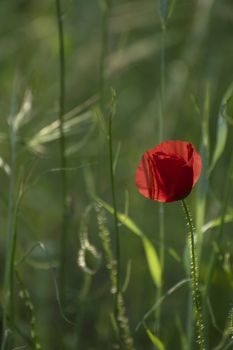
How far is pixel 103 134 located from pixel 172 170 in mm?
581

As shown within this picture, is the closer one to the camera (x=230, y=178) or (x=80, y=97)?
(x=230, y=178)

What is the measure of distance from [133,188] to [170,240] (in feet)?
0.49

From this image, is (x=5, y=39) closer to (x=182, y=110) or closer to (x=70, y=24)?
(x=70, y=24)

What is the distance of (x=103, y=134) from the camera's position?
60.6 inches

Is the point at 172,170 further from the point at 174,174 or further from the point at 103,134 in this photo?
the point at 103,134

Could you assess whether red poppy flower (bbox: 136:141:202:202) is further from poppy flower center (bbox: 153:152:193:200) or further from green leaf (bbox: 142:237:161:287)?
green leaf (bbox: 142:237:161:287)

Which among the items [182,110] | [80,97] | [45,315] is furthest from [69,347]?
[80,97]

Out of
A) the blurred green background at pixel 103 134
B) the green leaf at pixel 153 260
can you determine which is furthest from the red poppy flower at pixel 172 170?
the blurred green background at pixel 103 134

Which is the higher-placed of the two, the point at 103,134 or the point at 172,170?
the point at 103,134

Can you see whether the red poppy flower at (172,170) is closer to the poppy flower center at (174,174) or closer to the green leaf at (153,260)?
the poppy flower center at (174,174)

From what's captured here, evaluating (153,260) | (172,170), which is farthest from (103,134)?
(172,170)

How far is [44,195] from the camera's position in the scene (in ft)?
6.98

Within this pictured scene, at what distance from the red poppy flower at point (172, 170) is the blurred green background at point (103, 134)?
388 mm

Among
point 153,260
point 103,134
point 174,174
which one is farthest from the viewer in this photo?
point 103,134
